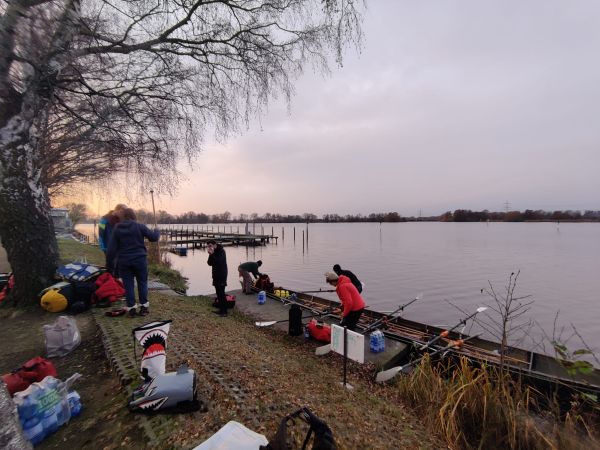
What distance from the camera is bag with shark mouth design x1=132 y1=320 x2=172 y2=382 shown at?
2.94 metres

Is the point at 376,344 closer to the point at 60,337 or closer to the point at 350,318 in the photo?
the point at 350,318

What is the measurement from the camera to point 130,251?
538 centimetres

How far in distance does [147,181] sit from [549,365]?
1030 centimetres

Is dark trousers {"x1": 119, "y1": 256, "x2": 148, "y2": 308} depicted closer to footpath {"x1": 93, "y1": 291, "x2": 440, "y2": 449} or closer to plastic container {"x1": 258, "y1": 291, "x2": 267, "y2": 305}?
footpath {"x1": 93, "y1": 291, "x2": 440, "y2": 449}

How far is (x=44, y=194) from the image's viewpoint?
5793mm

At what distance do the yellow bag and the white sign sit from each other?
509 centimetres

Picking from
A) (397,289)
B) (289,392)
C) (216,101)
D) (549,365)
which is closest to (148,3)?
(216,101)

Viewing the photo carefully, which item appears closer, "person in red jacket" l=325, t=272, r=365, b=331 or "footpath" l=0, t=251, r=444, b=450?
"footpath" l=0, t=251, r=444, b=450

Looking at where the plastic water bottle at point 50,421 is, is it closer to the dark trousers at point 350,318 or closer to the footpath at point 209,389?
the footpath at point 209,389

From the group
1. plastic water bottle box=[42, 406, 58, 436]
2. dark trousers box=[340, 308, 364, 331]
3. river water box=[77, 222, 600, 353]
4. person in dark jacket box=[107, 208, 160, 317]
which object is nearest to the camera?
plastic water bottle box=[42, 406, 58, 436]

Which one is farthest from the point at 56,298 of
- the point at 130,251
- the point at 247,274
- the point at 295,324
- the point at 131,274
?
the point at 247,274

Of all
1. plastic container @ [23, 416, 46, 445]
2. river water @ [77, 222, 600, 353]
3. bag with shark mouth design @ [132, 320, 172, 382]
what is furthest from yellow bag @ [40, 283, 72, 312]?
river water @ [77, 222, 600, 353]

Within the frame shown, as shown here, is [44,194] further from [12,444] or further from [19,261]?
[12,444]

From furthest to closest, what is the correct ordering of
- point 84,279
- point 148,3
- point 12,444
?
point 84,279
point 148,3
point 12,444
